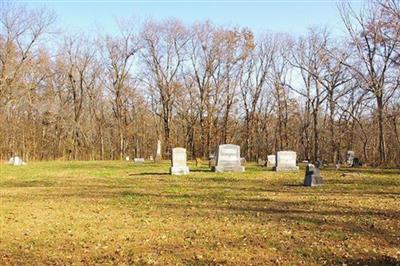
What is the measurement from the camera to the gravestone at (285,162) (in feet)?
73.9

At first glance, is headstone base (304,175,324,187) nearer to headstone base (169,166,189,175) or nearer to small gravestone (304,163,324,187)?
small gravestone (304,163,324,187)

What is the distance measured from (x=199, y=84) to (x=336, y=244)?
1617 inches

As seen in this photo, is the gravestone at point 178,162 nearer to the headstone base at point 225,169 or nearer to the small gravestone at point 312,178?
the headstone base at point 225,169

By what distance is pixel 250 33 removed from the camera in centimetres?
4812

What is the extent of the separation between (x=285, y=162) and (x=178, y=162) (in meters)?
5.41

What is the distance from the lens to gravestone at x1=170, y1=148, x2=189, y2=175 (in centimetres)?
2091

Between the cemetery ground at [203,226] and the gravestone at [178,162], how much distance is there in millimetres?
6838

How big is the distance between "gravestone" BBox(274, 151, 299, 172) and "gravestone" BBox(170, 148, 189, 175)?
466cm

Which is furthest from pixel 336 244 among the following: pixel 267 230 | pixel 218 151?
pixel 218 151

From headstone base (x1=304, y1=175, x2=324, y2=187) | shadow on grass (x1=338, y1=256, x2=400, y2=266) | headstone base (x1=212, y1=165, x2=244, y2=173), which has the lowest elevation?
shadow on grass (x1=338, y1=256, x2=400, y2=266)

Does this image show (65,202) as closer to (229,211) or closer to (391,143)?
(229,211)

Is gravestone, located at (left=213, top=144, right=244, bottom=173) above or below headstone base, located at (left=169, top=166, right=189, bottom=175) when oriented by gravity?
above

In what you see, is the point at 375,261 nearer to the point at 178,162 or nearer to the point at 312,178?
the point at 312,178

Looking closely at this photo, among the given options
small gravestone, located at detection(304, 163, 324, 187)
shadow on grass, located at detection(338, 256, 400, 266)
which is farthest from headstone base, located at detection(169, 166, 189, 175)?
shadow on grass, located at detection(338, 256, 400, 266)
